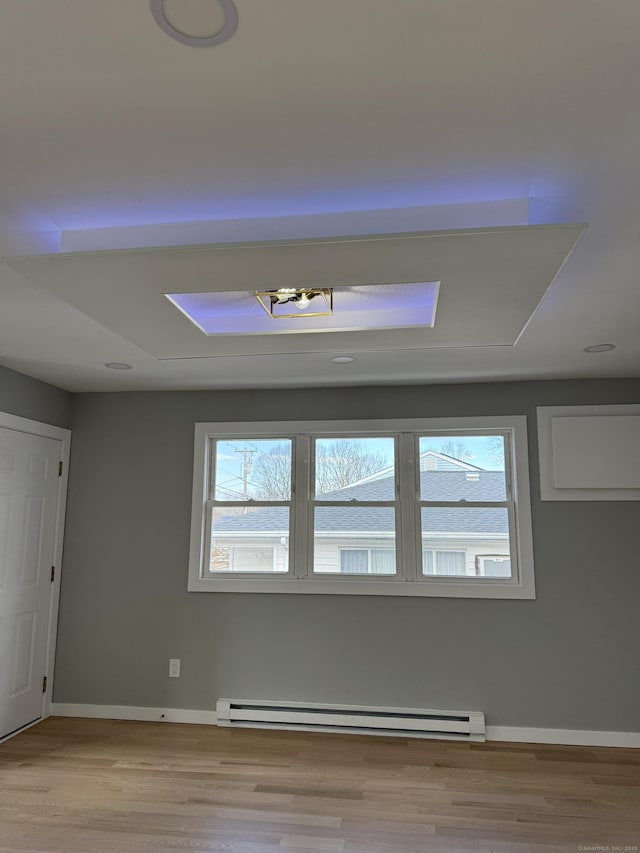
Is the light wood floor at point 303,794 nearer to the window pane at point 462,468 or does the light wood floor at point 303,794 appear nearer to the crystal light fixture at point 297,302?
the window pane at point 462,468

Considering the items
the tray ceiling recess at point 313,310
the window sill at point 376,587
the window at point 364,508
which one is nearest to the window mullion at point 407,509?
the window at point 364,508

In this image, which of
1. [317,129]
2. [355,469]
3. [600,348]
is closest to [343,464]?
[355,469]

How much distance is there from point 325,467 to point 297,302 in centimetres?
191

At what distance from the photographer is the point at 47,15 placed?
1.13m

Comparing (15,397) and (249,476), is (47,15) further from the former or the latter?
(249,476)

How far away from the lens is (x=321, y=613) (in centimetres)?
402

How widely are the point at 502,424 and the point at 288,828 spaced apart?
274 cm

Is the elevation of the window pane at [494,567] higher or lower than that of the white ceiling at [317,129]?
lower

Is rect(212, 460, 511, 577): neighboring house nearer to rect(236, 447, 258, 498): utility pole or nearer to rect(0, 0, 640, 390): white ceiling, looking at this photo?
rect(236, 447, 258, 498): utility pole

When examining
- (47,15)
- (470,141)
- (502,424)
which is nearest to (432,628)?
(502,424)

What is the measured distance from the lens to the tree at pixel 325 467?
4.24m

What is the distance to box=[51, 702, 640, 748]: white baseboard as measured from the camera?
3619mm

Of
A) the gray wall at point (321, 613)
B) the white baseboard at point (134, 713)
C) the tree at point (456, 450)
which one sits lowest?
the white baseboard at point (134, 713)

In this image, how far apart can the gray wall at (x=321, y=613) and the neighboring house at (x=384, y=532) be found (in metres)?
0.24
